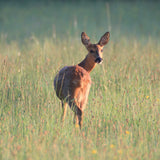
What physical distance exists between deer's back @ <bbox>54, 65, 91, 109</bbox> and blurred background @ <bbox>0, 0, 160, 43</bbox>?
384 inches

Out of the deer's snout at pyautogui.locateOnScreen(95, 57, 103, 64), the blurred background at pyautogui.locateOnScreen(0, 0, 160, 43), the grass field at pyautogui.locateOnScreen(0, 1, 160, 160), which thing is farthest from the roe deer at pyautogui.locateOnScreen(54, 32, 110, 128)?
the blurred background at pyautogui.locateOnScreen(0, 0, 160, 43)

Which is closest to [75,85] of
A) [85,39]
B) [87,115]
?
[87,115]

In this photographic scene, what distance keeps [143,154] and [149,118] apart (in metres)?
0.95

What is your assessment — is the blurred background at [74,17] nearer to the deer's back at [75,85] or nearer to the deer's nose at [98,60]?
the deer's nose at [98,60]

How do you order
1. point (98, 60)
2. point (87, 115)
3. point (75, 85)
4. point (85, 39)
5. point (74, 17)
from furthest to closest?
point (74, 17)
point (85, 39)
point (98, 60)
point (87, 115)
point (75, 85)

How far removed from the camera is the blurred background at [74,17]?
15688 millimetres

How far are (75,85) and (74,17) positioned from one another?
13.9m

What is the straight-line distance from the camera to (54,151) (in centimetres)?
394

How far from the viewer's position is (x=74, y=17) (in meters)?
18.3

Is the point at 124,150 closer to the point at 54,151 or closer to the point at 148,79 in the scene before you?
the point at 54,151

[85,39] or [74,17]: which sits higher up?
[74,17]

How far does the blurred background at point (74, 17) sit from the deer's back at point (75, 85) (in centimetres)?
974

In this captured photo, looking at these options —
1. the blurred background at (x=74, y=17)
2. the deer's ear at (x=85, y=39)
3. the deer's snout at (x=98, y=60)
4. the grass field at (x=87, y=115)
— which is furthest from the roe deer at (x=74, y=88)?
the blurred background at (x=74, y=17)

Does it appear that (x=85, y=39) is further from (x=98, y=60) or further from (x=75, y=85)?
(x=75, y=85)
